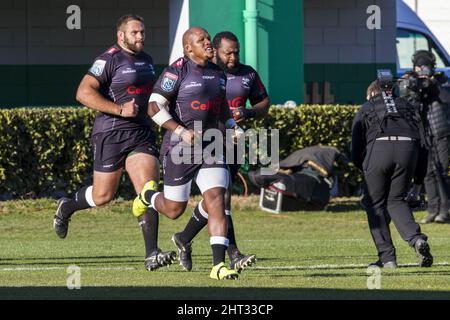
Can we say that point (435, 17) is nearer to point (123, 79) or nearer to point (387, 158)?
point (387, 158)

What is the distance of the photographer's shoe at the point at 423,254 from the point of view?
38.6 feet

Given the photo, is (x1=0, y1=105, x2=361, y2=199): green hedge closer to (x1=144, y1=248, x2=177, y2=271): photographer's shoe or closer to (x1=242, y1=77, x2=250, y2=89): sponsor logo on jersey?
(x1=242, y1=77, x2=250, y2=89): sponsor logo on jersey

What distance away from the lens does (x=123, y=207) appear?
18.5m

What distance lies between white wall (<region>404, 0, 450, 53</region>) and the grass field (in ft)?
76.6

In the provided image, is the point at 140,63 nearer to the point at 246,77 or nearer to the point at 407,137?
the point at 246,77

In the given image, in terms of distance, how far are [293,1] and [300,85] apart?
136 centimetres

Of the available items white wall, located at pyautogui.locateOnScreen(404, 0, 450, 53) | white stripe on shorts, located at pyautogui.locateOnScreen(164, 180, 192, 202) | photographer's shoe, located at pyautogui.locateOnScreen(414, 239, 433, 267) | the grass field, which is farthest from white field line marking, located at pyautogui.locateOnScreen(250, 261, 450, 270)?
white wall, located at pyautogui.locateOnScreen(404, 0, 450, 53)

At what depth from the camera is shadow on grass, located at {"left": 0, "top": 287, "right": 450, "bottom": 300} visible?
9.26m

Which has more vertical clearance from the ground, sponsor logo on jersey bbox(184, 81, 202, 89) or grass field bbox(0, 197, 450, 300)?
sponsor logo on jersey bbox(184, 81, 202, 89)

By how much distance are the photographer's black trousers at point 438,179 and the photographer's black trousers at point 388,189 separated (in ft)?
18.5

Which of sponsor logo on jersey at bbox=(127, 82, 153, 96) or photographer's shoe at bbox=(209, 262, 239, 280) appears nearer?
photographer's shoe at bbox=(209, 262, 239, 280)
